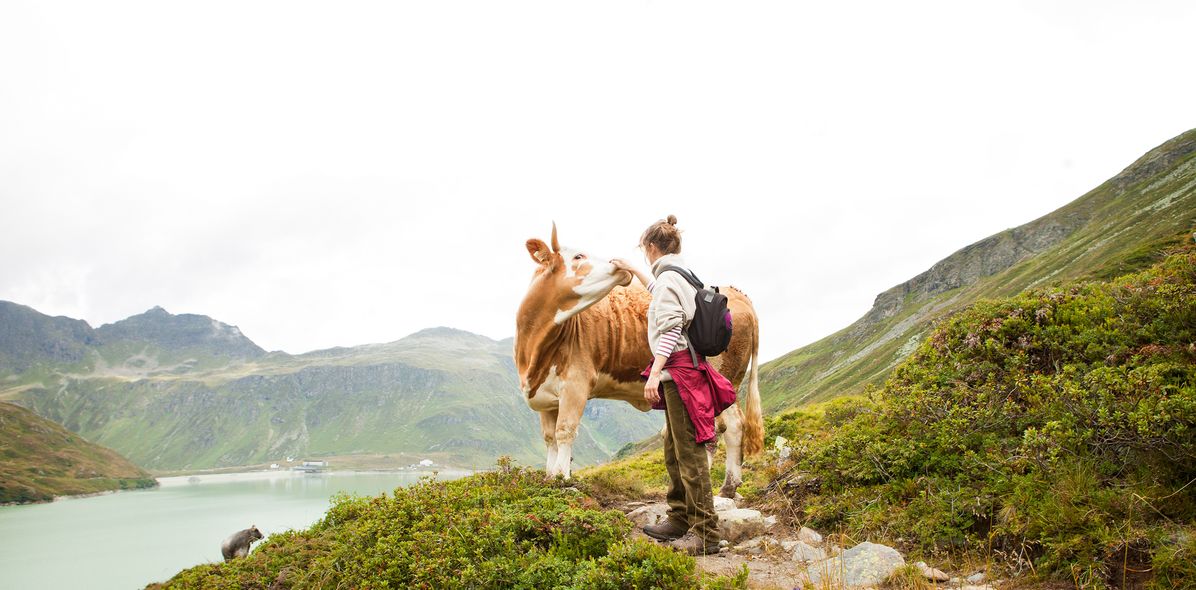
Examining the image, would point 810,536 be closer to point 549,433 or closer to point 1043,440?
point 1043,440

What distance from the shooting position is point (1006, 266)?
9912 centimetres

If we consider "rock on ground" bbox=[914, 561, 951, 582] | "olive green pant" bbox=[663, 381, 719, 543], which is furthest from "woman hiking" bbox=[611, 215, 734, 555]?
"rock on ground" bbox=[914, 561, 951, 582]

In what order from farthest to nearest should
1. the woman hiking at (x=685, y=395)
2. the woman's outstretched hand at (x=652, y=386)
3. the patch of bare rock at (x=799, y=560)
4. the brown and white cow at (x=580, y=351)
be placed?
the brown and white cow at (x=580, y=351)
the woman hiking at (x=685, y=395)
the woman's outstretched hand at (x=652, y=386)
the patch of bare rock at (x=799, y=560)

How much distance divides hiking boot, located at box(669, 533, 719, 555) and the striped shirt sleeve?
1865 millimetres

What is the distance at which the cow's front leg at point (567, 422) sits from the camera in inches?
316

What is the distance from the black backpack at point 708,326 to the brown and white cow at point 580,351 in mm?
2275

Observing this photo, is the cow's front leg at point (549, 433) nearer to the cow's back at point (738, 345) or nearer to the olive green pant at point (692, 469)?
the cow's back at point (738, 345)

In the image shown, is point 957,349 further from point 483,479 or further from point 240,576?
point 240,576

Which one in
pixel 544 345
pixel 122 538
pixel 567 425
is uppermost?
pixel 544 345

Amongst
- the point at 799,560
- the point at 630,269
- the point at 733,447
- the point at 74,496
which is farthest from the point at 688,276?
the point at 74,496

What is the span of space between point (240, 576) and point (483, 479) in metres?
3.21

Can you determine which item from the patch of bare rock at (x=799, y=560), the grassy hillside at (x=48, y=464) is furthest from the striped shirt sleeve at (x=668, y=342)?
Answer: the grassy hillside at (x=48, y=464)

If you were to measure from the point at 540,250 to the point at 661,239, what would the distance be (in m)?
2.86

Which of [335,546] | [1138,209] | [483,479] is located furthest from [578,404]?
[1138,209]
